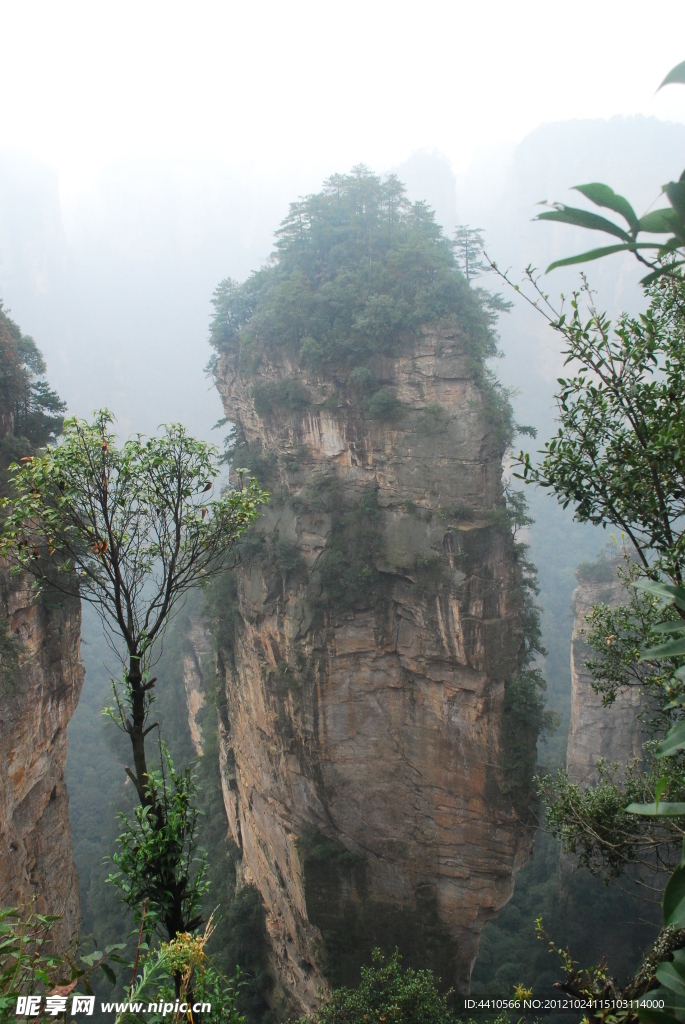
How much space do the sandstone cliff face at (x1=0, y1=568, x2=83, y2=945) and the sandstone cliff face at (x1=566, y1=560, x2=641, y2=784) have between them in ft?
63.7

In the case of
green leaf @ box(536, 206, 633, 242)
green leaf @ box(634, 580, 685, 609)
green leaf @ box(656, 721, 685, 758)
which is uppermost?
green leaf @ box(536, 206, 633, 242)

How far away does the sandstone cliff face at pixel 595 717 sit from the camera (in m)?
24.1

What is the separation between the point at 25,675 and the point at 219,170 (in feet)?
359

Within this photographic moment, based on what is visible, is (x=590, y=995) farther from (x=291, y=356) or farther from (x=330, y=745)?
(x=291, y=356)

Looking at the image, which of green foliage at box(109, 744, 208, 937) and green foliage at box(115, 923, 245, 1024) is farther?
green foliage at box(109, 744, 208, 937)

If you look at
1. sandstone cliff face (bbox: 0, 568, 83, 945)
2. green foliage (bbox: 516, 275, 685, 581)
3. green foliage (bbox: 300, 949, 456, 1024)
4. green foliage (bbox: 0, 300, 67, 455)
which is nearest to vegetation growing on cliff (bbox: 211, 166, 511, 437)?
green foliage (bbox: 0, 300, 67, 455)

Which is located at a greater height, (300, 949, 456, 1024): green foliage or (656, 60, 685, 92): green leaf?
(656, 60, 685, 92): green leaf

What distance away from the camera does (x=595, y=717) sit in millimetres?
24984

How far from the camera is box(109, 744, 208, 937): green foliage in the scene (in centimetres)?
351

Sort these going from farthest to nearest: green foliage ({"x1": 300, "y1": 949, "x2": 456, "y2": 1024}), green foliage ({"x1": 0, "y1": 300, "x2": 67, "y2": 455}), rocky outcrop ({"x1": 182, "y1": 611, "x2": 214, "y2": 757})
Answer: rocky outcrop ({"x1": 182, "y1": 611, "x2": 214, "y2": 757}) → green foliage ({"x1": 0, "y1": 300, "x2": 67, "y2": 455}) → green foliage ({"x1": 300, "y1": 949, "x2": 456, "y2": 1024})

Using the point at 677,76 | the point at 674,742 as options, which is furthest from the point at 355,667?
the point at 677,76

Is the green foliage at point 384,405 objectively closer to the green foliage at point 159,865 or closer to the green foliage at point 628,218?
the green foliage at point 159,865

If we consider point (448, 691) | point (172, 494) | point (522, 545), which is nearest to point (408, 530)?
point (522, 545)

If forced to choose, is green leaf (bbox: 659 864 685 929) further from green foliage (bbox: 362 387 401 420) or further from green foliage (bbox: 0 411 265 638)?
green foliage (bbox: 362 387 401 420)
